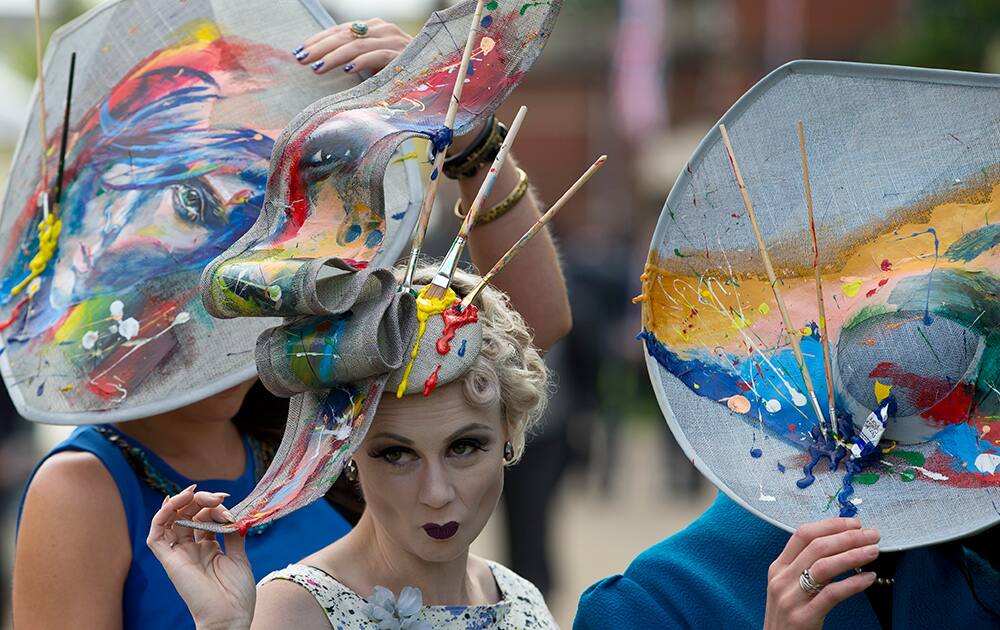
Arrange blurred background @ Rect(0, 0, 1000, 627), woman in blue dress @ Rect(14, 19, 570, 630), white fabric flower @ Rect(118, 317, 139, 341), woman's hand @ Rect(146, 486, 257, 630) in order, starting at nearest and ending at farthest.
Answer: woman's hand @ Rect(146, 486, 257, 630) < woman in blue dress @ Rect(14, 19, 570, 630) < white fabric flower @ Rect(118, 317, 139, 341) < blurred background @ Rect(0, 0, 1000, 627)

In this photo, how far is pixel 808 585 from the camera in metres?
1.84

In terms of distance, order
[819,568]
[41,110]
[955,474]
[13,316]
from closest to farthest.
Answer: [819,568], [955,474], [13,316], [41,110]

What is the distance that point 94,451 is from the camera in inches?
99.5

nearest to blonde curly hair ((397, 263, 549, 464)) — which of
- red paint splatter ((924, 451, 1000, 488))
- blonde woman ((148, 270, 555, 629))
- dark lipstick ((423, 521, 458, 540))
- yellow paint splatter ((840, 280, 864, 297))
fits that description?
blonde woman ((148, 270, 555, 629))

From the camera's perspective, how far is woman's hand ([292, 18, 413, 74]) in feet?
8.30

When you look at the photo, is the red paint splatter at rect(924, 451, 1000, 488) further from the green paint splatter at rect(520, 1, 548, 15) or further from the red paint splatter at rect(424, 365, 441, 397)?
the green paint splatter at rect(520, 1, 548, 15)

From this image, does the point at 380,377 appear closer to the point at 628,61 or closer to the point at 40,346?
the point at 40,346

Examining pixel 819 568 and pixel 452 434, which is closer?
pixel 819 568

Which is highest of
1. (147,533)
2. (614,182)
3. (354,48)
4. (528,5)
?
(528,5)


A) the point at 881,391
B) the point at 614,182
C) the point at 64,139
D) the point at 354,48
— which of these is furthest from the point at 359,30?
the point at 614,182

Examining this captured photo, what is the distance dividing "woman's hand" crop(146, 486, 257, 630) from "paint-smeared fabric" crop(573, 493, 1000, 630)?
0.61 metres

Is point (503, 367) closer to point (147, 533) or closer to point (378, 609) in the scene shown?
point (378, 609)

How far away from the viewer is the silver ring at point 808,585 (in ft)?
6.03

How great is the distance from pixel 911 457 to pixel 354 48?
1.21m
